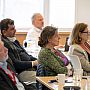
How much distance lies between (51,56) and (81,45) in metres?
0.58

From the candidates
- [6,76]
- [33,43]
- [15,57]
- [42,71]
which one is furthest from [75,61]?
[33,43]

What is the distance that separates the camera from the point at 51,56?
3.22 metres

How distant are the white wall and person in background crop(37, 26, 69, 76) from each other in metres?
3.52

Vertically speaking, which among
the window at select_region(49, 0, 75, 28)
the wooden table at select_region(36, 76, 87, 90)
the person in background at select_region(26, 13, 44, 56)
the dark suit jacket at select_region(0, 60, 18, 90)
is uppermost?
the window at select_region(49, 0, 75, 28)

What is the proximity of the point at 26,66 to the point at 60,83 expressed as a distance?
1.16m

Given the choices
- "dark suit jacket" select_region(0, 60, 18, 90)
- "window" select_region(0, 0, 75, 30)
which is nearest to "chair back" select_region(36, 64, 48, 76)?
"dark suit jacket" select_region(0, 60, 18, 90)

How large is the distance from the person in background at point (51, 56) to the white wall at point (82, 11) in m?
3.52

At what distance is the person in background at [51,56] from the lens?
316 cm

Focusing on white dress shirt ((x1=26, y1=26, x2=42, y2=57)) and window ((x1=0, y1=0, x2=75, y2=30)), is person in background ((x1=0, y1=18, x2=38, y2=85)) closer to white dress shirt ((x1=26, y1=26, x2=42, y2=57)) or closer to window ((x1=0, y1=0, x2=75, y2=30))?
white dress shirt ((x1=26, y1=26, x2=42, y2=57))

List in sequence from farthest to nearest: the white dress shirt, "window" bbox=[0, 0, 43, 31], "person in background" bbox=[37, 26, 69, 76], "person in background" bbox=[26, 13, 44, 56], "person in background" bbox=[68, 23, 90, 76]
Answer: "window" bbox=[0, 0, 43, 31] < "person in background" bbox=[26, 13, 44, 56] < the white dress shirt < "person in background" bbox=[68, 23, 90, 76] < "person in background" bbox=[37, 26, 69, 76]

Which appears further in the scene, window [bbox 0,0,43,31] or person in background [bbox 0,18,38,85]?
window [bbox 0,0,43,31]

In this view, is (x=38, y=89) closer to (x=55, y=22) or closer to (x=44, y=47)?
(x=44, y=47)

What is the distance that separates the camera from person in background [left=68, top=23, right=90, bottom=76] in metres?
3.43

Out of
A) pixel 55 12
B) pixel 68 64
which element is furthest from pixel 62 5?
pixel 68 64
